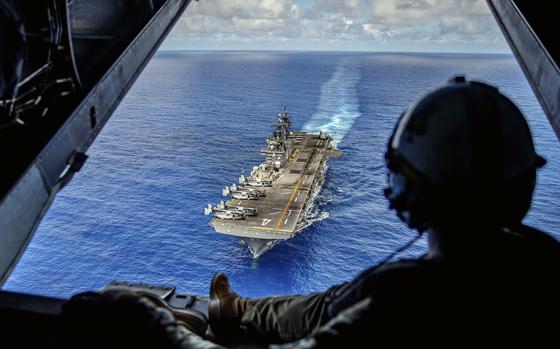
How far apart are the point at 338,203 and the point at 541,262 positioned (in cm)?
4012

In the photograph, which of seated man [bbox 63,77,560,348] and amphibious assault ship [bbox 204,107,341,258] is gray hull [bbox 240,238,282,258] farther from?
seated man [bbox 63,77,560,348]

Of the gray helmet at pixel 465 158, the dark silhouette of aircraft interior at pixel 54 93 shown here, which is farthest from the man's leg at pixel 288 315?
the gray helmet at pixel 465 158

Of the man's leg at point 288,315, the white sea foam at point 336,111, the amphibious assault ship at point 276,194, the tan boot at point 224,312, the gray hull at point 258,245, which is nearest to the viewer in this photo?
the man's leg at point 288,315

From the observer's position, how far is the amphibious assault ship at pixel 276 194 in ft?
114

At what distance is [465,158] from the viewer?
144 cm

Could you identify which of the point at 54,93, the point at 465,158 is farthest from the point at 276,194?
the point at 465,158

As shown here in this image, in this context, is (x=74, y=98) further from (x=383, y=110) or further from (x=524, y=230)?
(x=383, y=110)

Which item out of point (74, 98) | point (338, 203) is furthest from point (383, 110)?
point (74, 98)

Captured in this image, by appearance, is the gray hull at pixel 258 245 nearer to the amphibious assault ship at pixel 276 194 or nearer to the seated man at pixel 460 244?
the amphibious assault ship at pixel 276 194

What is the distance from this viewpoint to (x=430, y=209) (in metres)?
1.57

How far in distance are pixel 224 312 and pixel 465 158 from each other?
6.43 ft

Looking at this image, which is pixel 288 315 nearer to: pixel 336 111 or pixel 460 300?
pixel 460 300

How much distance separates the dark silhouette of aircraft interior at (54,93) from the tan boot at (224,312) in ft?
0.86

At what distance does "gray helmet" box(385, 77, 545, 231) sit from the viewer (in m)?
1.45
